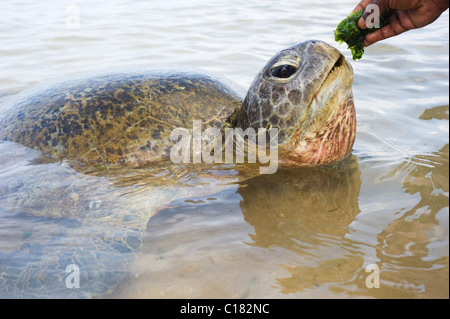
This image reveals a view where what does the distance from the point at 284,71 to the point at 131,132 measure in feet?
4.05

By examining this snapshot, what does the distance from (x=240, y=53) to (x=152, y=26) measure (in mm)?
2487

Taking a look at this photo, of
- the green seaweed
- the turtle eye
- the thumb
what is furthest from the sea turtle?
the thumb

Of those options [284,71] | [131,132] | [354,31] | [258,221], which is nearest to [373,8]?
[354,31]

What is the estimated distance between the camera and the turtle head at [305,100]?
9.23ft

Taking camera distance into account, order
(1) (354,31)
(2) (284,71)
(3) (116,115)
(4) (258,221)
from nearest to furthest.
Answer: (4) (258,221), (1) (354,31), (2) (284,71), (3) (116,115)

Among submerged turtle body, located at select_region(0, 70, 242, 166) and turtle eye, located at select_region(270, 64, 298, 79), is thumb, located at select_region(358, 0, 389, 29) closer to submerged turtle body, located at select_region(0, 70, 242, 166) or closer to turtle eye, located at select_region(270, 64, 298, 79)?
turtle eye, located at select_region(270, 64, 298, 79)

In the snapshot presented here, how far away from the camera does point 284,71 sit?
289 centimetres

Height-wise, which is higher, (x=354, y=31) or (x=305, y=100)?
(x=354, y=31)

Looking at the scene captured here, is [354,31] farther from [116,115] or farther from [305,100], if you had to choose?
[116,115]

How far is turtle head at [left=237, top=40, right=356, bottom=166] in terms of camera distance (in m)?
2.81

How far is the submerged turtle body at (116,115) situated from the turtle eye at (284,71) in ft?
1.72

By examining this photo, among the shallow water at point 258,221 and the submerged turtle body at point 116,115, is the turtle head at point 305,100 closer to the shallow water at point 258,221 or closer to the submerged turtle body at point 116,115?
the shallow water at point 258,221

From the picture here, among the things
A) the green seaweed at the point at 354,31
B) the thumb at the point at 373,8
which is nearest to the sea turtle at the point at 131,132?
the green seaweed at the point at 354,31
